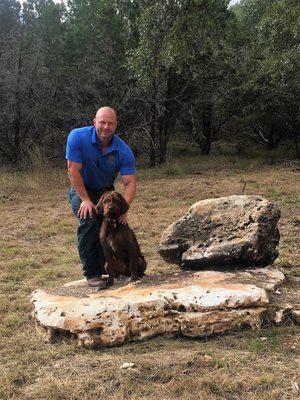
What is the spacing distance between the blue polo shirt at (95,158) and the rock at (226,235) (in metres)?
1.09

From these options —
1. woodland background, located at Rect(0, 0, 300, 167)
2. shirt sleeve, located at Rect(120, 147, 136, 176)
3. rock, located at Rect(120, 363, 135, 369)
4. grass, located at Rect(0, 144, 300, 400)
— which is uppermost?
woodland background, located at Rect(0, 0, 300, 167)

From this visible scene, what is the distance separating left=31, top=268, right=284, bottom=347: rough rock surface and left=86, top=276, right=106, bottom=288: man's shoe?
1.67 ft

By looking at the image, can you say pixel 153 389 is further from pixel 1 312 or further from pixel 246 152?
pixel 246 152

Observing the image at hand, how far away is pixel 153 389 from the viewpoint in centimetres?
332

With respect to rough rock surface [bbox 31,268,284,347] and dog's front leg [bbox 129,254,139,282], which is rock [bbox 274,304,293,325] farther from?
dog's front leg [bbox 129,254,139,282]

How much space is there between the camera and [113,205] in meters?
4.51

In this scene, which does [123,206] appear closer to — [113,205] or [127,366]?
[113,205]

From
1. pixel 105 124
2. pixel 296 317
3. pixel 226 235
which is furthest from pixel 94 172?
pixel 296 317

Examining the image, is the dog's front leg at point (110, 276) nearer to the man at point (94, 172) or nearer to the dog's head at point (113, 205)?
the man at point (94, 172)

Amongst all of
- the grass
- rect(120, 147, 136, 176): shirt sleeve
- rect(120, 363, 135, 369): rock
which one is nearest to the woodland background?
the grass

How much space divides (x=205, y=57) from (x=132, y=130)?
409 cm

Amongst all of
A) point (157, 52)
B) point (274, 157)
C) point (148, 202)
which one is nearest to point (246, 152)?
point (274, 157)

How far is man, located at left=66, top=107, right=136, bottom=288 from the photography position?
4.83 meters

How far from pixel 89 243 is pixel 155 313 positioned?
139 cm
